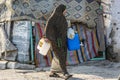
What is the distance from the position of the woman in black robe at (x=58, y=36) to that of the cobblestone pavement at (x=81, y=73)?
469 millimetres

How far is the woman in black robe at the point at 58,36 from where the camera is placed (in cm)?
930

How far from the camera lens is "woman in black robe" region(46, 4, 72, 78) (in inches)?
366

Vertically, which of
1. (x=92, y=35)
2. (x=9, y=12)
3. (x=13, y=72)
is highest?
(x=9, y=12)

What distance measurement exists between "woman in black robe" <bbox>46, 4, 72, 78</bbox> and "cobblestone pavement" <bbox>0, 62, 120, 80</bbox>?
469 mm

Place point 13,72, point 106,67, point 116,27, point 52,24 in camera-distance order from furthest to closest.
Answer: point 116,27 < point 106,67 < point 13,72 < point 52,24

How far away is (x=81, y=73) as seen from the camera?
33.9ft

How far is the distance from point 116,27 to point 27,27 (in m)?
3.03

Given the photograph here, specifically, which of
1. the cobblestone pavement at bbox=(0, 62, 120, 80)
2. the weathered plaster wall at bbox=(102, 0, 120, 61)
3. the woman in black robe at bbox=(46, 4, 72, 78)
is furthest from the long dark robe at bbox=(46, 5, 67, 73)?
the weathered plaster wall at bbox=(102, 0, 120, 61)

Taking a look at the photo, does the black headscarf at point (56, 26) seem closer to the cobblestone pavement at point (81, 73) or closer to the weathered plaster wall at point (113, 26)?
the cobblestone pavement at point (81, 73)

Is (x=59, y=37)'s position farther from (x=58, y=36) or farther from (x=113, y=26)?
(x=113, y=26)

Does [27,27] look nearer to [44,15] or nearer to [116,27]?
[44,15]

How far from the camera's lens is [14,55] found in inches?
454

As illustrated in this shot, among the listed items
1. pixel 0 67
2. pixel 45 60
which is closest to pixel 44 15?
pixel 45 60

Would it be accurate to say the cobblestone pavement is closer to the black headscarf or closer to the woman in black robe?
the woman in black robe
